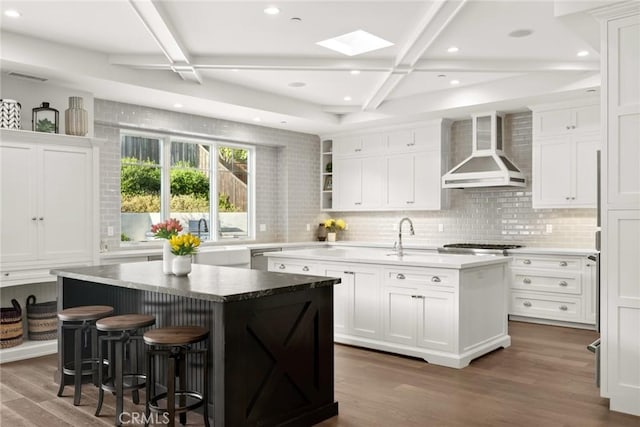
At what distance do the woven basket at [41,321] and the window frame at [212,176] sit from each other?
156cm

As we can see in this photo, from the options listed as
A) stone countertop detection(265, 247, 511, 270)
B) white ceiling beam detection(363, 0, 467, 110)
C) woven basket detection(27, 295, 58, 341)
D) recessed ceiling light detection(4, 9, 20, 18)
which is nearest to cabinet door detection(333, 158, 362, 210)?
white ceiling beam detection(363, 0, 467, 110)

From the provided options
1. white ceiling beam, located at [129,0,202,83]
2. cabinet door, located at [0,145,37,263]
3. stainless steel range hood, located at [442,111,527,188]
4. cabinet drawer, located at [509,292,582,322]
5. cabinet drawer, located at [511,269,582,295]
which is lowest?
cabinet drawer, located at [509,292,582,322]

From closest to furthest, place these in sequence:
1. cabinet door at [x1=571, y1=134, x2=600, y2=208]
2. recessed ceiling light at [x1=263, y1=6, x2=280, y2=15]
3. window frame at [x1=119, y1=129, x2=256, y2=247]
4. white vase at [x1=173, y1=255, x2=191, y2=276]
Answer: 1. white vase at [x1=173, y1=255, x2=191, y2=276]
2. recessed ceiling light at [x1=263, y1=6, x2=280, y2=15]
3. cabinet door at [x1=571, y1=134, x2=600, y2=208]
4. window frame at [x1=119, y1=129, x2=256, y2=247]

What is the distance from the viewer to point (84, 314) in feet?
12.6

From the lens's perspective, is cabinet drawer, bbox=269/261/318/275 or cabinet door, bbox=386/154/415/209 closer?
cabinet drawer, bbox=269/261/318/275

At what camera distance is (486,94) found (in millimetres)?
6652

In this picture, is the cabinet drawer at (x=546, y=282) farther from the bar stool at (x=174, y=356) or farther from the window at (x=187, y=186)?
the bar stool at (x=174, y=356)

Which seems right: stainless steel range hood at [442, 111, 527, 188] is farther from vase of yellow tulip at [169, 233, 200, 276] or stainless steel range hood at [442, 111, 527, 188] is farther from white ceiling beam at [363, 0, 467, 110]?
vase of yellow tulip at [169, 233, 200, 276]

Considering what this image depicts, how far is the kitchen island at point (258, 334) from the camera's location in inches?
116

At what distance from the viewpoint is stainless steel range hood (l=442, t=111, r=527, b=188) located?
6938mm

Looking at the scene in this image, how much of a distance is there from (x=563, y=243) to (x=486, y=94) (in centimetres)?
219

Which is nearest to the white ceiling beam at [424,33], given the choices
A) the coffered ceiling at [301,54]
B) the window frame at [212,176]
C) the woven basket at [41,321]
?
the coffered ceiling at [301,54]

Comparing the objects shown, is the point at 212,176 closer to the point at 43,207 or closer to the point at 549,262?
the point at 43,207

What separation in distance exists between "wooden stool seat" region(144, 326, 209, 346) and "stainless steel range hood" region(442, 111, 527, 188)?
192 inches
